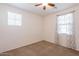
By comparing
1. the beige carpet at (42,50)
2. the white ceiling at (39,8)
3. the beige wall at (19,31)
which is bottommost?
the beige carpet at (42,50)

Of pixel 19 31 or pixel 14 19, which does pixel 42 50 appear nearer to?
pixel 19 31

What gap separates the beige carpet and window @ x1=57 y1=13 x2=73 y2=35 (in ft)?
0.95

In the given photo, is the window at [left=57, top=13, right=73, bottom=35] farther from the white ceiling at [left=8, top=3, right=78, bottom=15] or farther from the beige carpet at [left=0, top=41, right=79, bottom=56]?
the beige carpet at [left=0, top=41, right=79, bottom=56]

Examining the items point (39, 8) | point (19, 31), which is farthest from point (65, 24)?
point (19, 31)

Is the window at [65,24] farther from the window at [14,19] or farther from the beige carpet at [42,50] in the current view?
the window at [14,19]

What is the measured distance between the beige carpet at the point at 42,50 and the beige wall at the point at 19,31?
0.25ft

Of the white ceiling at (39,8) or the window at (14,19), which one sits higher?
the white ceiling at (39,8)

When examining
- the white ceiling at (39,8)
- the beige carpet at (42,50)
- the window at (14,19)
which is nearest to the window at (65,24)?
the white ceiling at (39,8)

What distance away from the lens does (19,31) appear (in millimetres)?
1528

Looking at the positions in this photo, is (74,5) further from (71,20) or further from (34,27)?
(34,27)

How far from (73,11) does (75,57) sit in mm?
760

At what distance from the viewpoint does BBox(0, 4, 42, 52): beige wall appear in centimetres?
143

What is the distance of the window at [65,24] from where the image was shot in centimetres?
149

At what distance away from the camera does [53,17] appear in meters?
1.63
